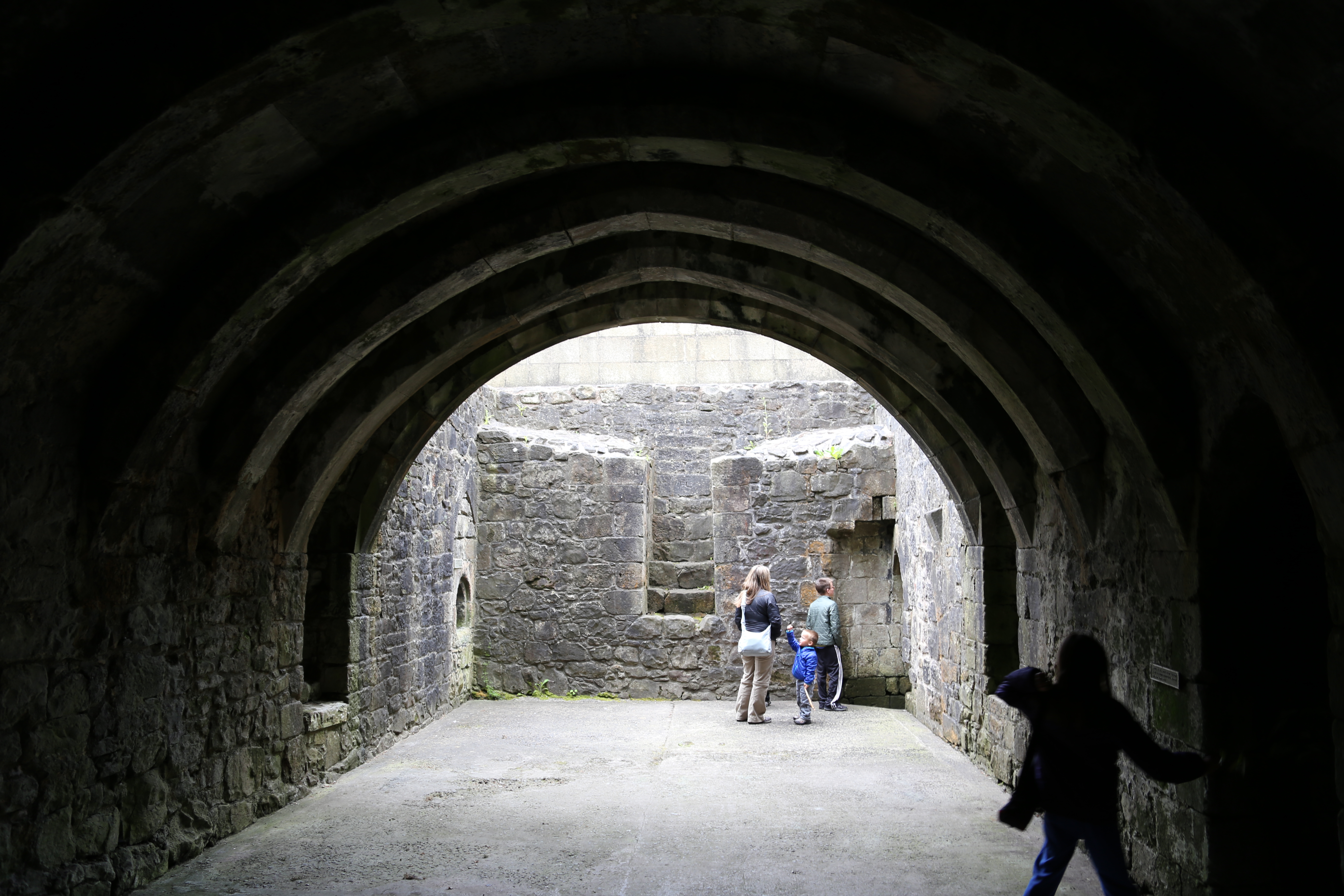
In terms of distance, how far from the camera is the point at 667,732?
8.12m

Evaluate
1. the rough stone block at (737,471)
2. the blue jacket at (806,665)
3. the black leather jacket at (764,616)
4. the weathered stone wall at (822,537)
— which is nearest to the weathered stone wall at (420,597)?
the rough stone block at (737,471)

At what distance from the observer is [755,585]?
9094mm

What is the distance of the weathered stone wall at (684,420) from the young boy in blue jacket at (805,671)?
6.90 feet

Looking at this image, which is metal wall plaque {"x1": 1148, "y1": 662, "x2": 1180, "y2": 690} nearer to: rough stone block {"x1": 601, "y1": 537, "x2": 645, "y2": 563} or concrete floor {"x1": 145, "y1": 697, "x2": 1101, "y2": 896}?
concrete floor {"x1": 145, "y1": 697, "x2": 1101, "y2": 896}

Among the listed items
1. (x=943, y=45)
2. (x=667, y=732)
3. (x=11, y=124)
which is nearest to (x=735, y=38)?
(x=943, y=45)

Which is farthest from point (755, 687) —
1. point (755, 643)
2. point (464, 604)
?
point (464, 604)

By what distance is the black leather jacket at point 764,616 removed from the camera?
8844 mm

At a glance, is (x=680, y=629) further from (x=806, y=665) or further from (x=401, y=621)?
(x=401, y=621)

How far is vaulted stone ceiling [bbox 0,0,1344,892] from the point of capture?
8.39ft

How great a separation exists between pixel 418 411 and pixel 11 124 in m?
4.02

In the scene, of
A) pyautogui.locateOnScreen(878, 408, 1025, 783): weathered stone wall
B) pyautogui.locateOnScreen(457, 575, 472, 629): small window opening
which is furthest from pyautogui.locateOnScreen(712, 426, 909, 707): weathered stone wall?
pyautogui.locateOnScreen(457, 575, 472, 629): small window opening

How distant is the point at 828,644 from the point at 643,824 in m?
4.32

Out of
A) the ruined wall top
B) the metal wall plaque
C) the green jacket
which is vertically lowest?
the green jacket

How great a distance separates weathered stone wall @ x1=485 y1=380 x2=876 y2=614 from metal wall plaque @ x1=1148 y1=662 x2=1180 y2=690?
282 inches
